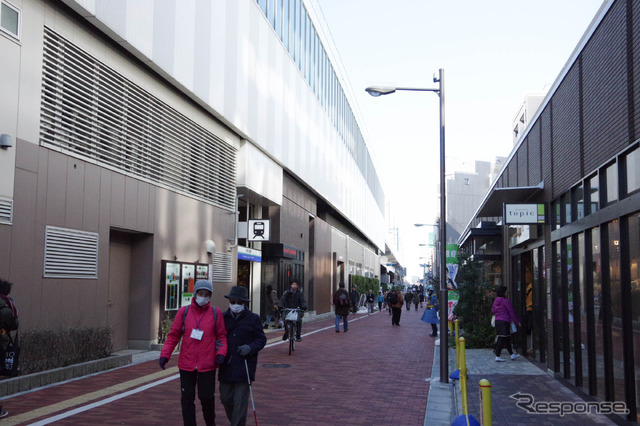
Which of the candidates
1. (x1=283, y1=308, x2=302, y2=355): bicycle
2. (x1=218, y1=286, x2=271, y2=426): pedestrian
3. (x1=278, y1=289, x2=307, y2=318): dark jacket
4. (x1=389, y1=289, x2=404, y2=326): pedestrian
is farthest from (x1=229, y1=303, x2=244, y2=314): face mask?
(x1=389, y1=289, x2=404, y2=326): pedestrian

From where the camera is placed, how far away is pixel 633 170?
7.35 metres

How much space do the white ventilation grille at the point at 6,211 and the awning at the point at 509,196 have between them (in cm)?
935

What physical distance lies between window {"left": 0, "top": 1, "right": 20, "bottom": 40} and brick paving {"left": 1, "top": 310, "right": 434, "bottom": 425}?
5.96 meters

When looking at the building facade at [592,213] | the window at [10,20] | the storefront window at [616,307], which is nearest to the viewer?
the building facade at [592,213]

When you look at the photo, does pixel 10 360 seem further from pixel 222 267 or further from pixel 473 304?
pixel 222 267

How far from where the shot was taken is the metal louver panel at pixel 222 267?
20531 mm

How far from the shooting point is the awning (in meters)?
13.2

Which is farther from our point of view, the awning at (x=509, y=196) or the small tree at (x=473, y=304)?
the small tree at (x=473, y=304)

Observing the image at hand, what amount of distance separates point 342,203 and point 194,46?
26111mm

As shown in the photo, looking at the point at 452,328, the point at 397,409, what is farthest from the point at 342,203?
the point at 397,409

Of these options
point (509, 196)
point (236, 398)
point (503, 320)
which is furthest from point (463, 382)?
point (509, 196)

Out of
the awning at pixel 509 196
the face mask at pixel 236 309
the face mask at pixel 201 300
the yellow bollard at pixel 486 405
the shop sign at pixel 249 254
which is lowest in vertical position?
the yellow bollard at pixel 486 405

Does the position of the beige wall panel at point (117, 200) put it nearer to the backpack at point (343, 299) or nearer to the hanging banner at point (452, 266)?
the hanging banner at point (452, 266)

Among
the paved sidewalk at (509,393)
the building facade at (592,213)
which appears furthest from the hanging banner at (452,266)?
the building facade at (592,213)
